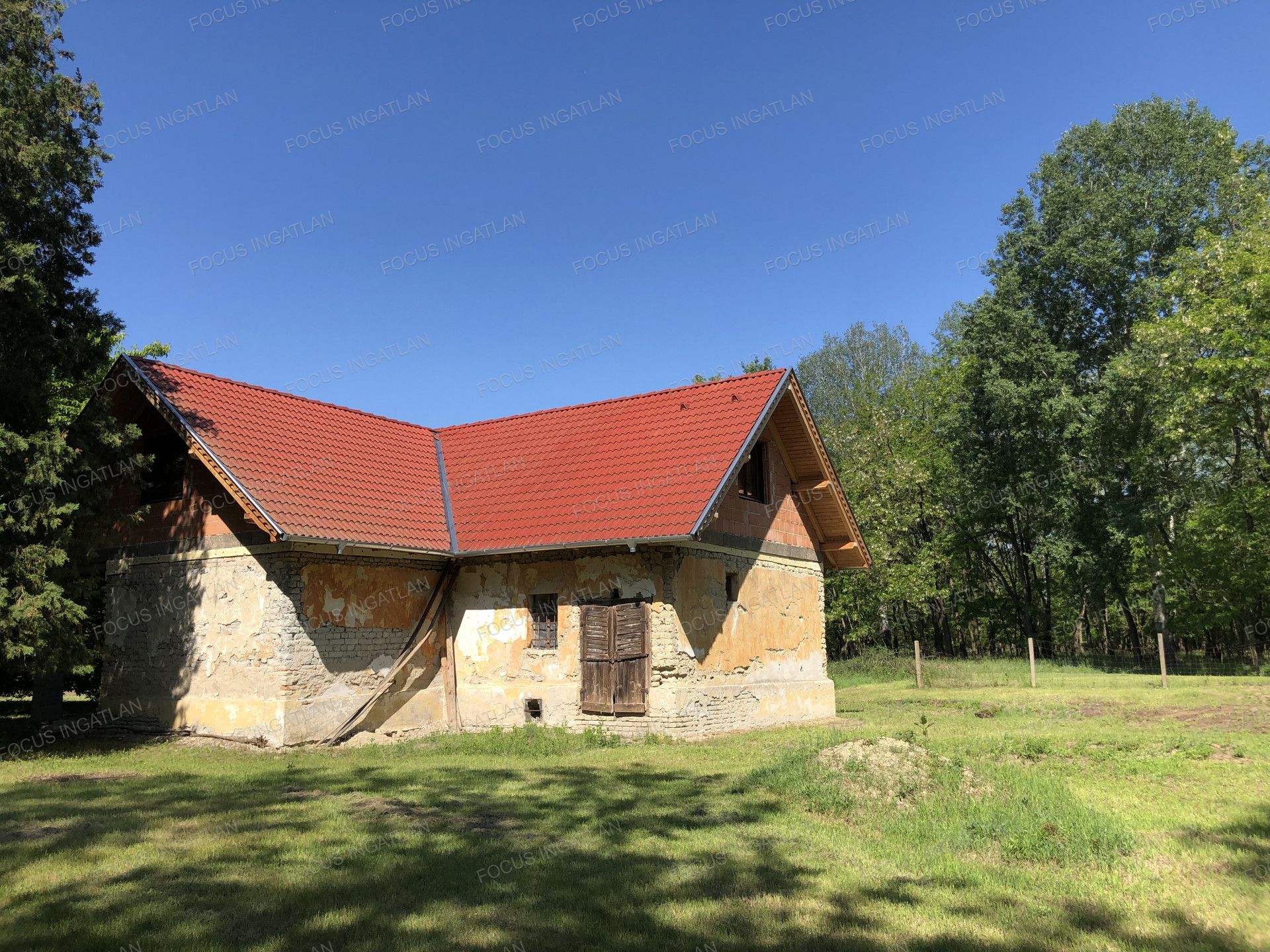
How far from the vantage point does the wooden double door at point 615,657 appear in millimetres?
14188

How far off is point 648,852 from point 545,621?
8.59 meters

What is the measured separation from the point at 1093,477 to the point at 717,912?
31841mm

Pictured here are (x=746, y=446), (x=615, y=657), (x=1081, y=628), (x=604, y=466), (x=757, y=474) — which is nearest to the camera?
(x=615, y=657)

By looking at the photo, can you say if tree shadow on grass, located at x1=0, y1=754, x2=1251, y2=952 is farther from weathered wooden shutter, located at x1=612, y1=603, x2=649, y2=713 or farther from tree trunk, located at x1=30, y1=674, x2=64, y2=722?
tree trunk, located at x1=30, y1=674, x2=64, y2=722

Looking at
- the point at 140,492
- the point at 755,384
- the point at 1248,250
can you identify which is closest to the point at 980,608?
the point at 1248,250

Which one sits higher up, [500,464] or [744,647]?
[500,464]

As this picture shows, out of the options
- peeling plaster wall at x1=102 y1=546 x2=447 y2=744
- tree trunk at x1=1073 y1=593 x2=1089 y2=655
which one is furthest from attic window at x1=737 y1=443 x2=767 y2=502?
tree trunk at x1=1073 y1=593 x2=1089 y2=655

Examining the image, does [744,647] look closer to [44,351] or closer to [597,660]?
[597,660]

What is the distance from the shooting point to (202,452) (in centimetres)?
1380

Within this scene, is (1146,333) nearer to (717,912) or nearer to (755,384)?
(755,384)

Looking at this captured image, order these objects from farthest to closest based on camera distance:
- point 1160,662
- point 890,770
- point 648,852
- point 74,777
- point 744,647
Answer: point 1160,662 → point 744,647 → point 74,777 → point 890,770 → point 648,852

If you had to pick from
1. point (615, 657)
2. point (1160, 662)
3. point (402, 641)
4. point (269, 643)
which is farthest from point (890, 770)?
point (1160, 662)

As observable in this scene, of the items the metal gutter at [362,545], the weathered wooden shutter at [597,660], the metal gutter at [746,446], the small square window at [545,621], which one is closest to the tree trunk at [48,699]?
the metal gutter at [362,545]

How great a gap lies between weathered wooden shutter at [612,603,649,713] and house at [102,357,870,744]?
38 mm
